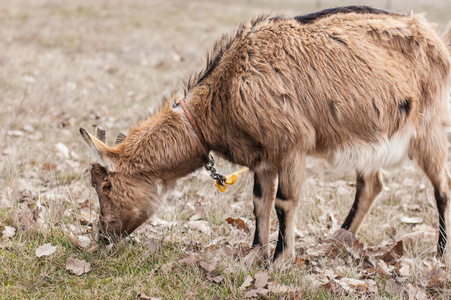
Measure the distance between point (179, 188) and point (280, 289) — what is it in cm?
253

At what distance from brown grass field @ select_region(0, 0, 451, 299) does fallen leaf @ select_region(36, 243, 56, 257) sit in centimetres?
2

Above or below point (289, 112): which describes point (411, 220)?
below

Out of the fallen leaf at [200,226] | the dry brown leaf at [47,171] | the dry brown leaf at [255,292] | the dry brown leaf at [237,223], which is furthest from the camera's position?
the dry brown leaf at [47,171]

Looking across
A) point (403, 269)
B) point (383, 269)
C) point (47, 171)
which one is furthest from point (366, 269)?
point (47, 171)

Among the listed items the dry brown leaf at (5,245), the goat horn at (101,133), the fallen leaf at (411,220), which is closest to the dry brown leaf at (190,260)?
the goat horn at (101,133)

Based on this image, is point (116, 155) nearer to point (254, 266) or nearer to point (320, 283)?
point (254, 266)

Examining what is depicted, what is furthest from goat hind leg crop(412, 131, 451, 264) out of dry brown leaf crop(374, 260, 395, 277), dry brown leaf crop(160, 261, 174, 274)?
dry brown leaf crop(160, 261, 174, 274)

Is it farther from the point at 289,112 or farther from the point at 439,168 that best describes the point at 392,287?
the point at 289,112

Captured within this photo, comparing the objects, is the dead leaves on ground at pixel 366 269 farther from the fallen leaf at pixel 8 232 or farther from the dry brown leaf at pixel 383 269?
the fallen leaf at pixel 8 232

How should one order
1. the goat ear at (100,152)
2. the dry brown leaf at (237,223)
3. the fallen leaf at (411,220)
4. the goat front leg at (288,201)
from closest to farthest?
the goat ear at (100,152), the goat front leg at (288,201), the dry brown leaf at (237,223), the fallen leaf at (411,220)

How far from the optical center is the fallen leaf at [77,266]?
3748 mm

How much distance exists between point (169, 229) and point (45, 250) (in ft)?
3.59

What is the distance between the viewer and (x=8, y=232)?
412 cm

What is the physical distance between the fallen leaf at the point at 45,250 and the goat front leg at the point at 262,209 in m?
1.75
